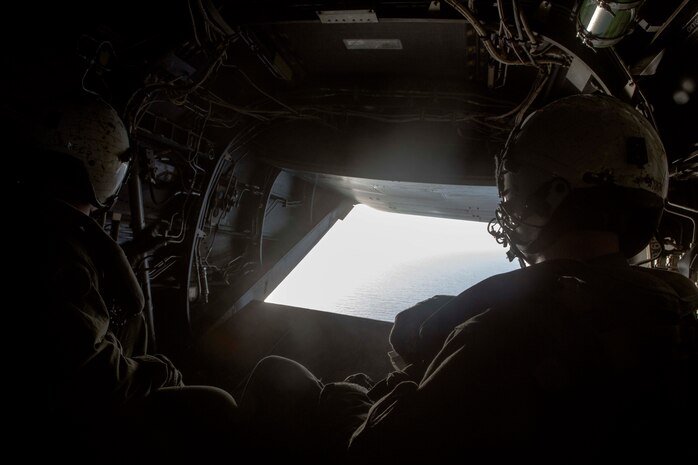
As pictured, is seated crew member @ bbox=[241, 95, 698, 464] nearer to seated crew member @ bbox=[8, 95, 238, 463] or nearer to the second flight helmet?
the second flight helmet

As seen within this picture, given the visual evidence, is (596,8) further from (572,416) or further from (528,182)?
(572,416)

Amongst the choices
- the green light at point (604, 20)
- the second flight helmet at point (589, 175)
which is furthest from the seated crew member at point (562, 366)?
the green light at point (604, 20)

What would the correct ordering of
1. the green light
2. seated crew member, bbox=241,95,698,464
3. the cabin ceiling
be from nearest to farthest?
seated crew member, bbox=241,95,698,464 < the green light < the cabin ceiling

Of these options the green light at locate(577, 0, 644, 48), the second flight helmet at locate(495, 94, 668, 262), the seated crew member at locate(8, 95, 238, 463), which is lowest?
the seated crew member at locate(8, 95, 238, 463)

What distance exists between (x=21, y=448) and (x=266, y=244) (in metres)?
4.94

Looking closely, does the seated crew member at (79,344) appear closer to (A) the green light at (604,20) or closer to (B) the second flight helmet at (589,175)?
(B) the second flight helmet at (589,175)

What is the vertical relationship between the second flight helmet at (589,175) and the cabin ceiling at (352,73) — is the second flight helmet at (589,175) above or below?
below

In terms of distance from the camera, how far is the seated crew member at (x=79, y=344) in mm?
1313

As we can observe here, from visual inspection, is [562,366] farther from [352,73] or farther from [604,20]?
[352,73]

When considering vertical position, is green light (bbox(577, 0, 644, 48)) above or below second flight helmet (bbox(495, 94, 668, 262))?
above

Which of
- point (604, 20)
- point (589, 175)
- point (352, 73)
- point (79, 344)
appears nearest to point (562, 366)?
point (589, 175)

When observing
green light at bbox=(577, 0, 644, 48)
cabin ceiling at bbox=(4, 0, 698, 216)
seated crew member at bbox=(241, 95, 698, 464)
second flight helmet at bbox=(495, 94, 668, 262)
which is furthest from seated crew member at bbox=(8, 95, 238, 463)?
green light at bbox=(577, 0, 644, 48)

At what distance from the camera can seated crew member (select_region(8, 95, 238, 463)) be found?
1.31 metres

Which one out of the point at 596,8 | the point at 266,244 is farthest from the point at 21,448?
the point at 266,244
